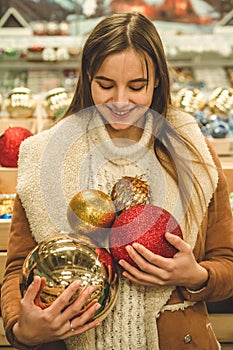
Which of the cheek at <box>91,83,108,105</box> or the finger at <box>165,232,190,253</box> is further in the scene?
the cheek at <box>91,83,108,105</box>

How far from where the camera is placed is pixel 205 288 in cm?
116

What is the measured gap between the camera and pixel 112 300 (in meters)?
1.04

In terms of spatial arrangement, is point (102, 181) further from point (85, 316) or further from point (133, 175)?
point (85, 316)

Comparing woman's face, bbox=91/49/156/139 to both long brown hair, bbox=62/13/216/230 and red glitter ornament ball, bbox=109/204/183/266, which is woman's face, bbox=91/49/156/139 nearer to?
long brown hair, bbox=62/13/216/230

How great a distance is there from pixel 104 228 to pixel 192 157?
0.98 ft

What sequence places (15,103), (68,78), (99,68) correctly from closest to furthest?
(99,68) < (15,103) < (68,78)

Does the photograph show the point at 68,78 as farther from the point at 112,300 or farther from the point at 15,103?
the point at 112,300

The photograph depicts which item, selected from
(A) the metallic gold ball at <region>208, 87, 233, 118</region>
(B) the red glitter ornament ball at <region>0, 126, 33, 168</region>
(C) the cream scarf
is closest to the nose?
(C) the cream scarf

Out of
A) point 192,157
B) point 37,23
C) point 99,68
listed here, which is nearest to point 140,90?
point 99,68

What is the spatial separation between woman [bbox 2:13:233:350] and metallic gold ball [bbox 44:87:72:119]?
0.97m

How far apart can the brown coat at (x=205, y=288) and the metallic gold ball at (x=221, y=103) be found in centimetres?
111

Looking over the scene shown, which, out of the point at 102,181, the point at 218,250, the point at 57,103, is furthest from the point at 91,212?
the point at 57,103

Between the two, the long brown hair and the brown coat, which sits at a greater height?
the long brown hair

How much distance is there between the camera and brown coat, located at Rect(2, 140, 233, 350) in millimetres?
1170
